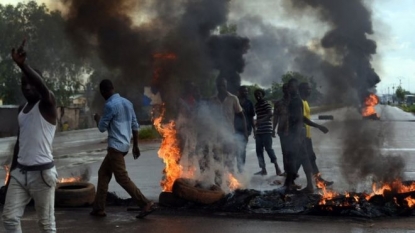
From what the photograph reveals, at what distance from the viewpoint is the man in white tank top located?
4.20 metres

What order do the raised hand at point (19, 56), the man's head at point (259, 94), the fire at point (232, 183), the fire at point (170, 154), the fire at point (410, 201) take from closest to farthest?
the raised hand at point (19, 56) → the fire at point (410, 201) → the fire at point (170, 154) → the fire at point (232, 183) → the man's head at point (259, 94)

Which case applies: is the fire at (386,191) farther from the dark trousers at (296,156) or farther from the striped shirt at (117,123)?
the striped shirt at (117,123)

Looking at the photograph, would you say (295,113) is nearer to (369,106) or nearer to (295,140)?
(295,140)

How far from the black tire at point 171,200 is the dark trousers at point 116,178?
1.87 ft

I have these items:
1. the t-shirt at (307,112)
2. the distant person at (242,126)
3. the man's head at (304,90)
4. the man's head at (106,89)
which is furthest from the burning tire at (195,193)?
the man's head at (304,90)

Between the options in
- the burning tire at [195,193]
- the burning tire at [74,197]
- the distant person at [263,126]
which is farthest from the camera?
the distant person at [263,126]

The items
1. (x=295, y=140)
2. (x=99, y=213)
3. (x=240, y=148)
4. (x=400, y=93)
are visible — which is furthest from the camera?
(x=400, y=93)

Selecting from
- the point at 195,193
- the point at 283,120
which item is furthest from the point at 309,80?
the point at 195,193

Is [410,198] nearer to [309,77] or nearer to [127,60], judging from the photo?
[309,77]

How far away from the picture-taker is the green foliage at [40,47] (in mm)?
11962

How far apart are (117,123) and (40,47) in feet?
34.6

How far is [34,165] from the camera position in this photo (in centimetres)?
422

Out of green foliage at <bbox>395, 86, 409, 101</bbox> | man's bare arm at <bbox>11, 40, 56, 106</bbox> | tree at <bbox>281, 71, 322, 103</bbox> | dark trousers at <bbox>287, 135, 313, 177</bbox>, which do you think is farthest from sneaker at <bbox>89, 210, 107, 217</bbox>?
green foliage at <bbox>395, 86, 409, 101</bbox>

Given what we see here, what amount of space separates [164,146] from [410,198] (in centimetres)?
333
